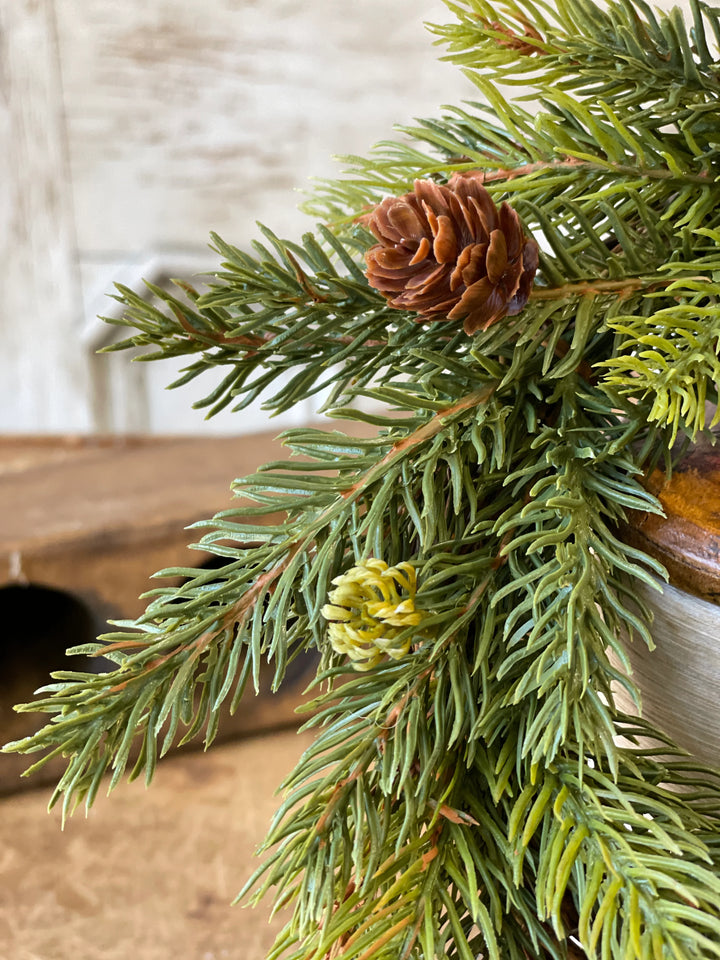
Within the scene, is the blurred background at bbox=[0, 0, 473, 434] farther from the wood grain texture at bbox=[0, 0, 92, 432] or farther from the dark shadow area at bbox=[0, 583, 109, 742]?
the dark shadow area at bbox=[0, 583, 109, 742]

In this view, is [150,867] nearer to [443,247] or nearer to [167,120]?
[443,247]

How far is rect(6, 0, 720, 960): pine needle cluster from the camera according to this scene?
172mm

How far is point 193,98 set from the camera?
3.35ft

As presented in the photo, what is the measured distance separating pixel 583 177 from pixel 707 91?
0.04m

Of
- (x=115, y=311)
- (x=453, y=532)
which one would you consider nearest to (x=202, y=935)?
(x=453, y=532)

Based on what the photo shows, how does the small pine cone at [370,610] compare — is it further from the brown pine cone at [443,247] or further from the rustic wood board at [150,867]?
the rustic wood board at [150,867]

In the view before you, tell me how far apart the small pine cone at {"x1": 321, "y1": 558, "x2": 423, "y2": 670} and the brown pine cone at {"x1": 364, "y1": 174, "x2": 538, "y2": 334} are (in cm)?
5

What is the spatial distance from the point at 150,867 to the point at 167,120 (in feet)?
2.73

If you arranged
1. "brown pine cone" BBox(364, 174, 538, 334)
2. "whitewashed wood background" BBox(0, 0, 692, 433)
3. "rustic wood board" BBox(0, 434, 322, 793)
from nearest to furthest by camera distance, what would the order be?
"brown pine cone" BBox(364, 174, 538, 334)
"rustic wood board" BBox(0, 434, 322, 793)
"whitewashed wood background" BBox(0, 0, 692, 433)

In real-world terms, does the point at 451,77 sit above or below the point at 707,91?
above

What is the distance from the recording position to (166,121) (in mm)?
1028

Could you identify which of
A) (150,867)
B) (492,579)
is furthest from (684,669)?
(150,867)

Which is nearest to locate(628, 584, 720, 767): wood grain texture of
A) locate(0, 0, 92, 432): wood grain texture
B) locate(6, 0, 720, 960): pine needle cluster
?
locate(6, 0, 720, 960): pine needle cluster

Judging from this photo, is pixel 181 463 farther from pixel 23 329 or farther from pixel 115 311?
pixel 23 329
